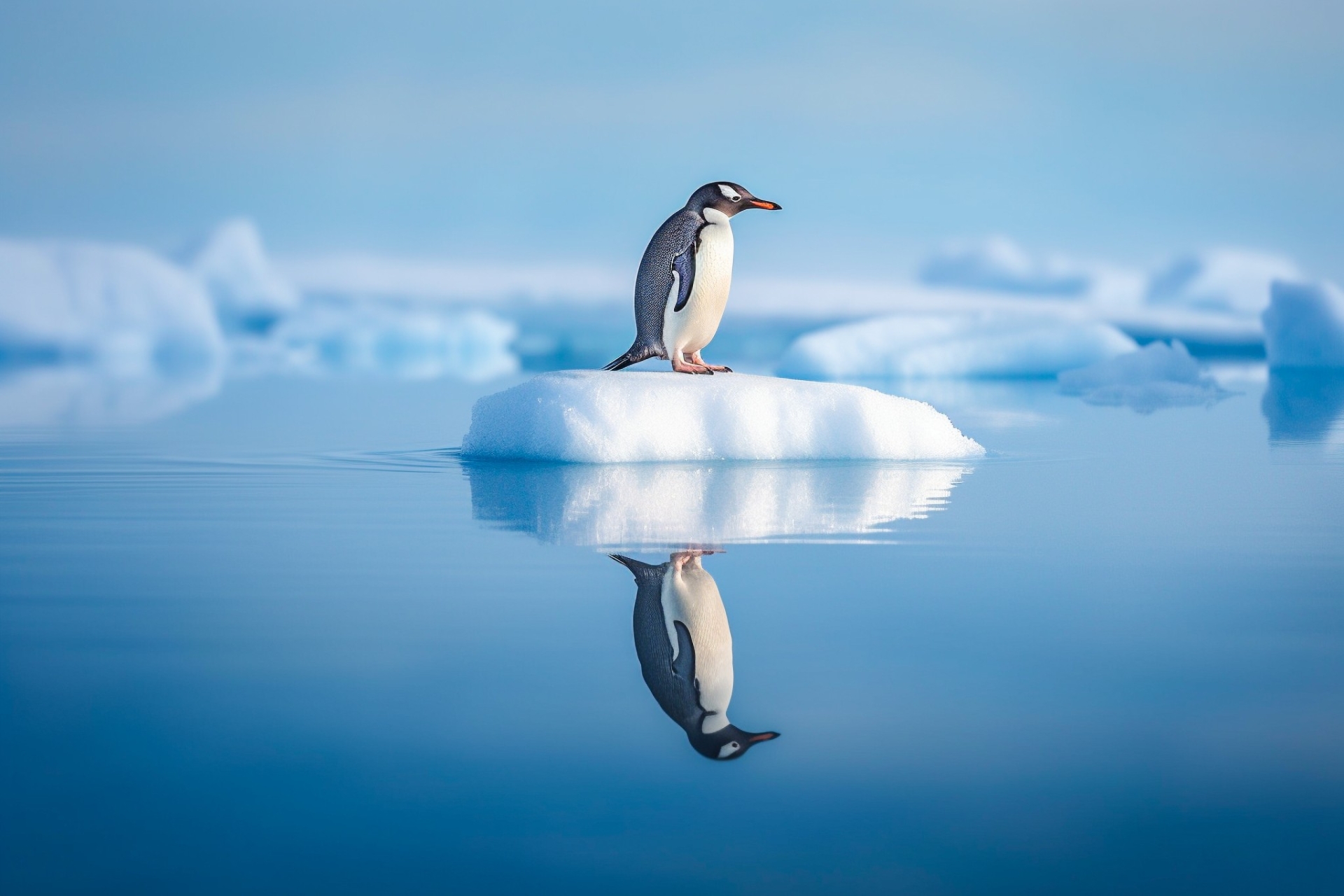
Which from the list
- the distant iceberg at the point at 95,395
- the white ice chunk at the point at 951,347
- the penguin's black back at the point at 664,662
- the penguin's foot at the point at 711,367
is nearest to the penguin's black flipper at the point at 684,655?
the penguin's black back at the point at 664,662

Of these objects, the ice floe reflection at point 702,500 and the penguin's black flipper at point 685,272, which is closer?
the ice floe reflection at point 702,500

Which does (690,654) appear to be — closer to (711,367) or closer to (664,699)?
(664,699)

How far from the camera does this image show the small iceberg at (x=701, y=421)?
573 centimetres

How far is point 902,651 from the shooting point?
98.3 inches

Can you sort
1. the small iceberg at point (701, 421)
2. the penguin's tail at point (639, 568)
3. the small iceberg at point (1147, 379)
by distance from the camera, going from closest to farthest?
the penguin's tail at point (639, 568) < the small iceberg at point (701, 421) < the small iceberg at point (1147, 379)

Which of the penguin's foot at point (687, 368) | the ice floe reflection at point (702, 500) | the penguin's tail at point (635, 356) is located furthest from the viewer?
the penguin's tail at point (635, 356)

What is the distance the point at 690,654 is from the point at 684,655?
15 millimetres

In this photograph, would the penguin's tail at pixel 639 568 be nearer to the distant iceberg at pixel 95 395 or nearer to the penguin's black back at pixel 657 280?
the penguin's black back at pixel 657 280

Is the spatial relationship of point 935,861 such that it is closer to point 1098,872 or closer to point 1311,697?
point 1098,872

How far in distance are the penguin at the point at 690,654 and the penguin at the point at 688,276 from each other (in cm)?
299

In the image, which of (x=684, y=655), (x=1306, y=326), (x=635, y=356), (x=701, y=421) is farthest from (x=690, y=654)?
(x=1306, y=326)

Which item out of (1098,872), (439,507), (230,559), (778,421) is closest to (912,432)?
(778,421)

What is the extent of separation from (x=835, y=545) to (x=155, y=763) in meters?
2.15

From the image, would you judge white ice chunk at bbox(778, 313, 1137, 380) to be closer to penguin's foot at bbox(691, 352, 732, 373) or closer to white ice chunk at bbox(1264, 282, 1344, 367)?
white ice chunk at bbox(1264, 282, 1344, 367)
